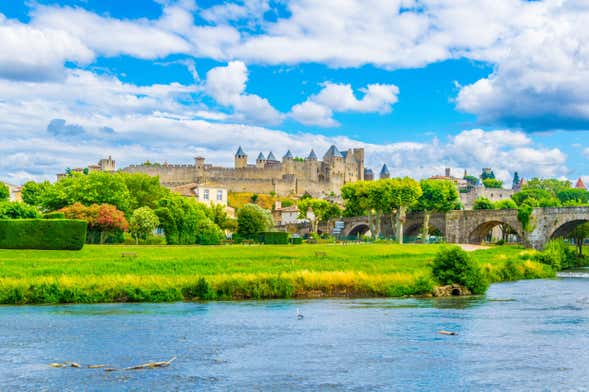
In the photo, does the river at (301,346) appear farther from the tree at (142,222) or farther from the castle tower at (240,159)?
the castle tower at (240,159)

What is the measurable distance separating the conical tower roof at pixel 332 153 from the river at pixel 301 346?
140 meters

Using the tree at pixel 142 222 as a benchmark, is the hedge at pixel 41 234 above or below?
below

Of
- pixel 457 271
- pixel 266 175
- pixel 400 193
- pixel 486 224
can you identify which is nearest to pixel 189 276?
pixel 457 271

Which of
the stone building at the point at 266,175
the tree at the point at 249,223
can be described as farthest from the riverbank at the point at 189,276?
the stone building at the point at 266,175

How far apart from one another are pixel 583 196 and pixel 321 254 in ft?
429

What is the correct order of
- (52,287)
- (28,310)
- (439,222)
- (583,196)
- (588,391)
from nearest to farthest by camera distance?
(588,391) < (28,310) < (52,287) < (439,222) < (583,196)

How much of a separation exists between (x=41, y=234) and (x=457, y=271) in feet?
73.7

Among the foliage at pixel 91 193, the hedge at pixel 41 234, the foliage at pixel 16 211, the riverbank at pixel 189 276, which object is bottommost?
the riverbank at pixel 189 276

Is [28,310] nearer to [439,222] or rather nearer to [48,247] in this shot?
[48,247]

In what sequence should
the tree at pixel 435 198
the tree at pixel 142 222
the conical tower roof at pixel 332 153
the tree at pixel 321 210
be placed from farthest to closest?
1. the conical tower roof at pixel 332 153
2. the tree at pixel 321 210
3. the tree at pixel 435 198
4. the tree at pixel 142 222

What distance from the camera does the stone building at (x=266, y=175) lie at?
5782 inches

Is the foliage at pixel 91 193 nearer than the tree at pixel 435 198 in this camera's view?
Yes

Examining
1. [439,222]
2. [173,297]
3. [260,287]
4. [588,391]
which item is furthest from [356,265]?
[439,222]

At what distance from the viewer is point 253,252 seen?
145 feet
